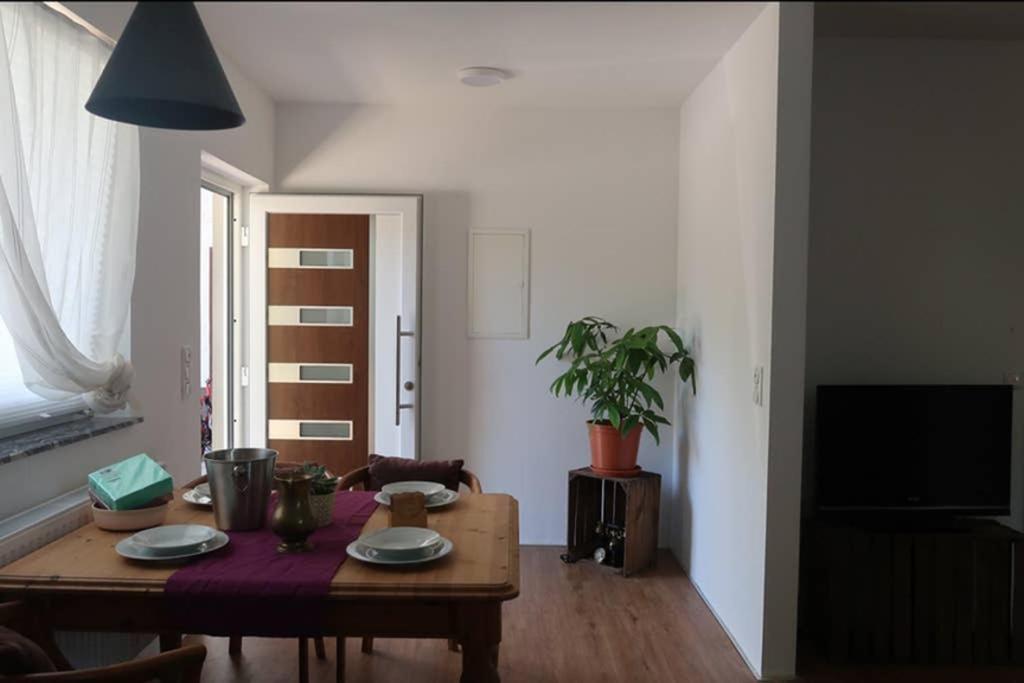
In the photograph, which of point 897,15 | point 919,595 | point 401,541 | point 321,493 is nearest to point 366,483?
point 321,493

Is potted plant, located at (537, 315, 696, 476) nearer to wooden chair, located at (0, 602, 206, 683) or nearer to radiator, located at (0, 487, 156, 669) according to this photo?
radiator, located at (0, 487, 156, 669)

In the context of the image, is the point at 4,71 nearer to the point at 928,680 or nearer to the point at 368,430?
the point at 368,430

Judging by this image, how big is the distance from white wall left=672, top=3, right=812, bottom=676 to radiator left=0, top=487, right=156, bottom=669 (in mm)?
2131

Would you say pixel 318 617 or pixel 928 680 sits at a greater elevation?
pixel 318 617

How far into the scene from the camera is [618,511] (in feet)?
13.1

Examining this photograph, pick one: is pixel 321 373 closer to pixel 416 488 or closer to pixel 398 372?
pixel 398 372

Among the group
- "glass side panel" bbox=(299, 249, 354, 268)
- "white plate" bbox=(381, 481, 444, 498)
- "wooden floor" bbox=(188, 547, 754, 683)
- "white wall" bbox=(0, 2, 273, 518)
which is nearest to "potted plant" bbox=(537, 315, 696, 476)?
"wooden floor" bbox=(188, 547, 754, 683)

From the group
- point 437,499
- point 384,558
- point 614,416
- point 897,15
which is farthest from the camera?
point 614,416

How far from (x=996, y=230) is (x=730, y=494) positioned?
62.9 inches

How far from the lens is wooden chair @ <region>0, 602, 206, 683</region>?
4.61 feet

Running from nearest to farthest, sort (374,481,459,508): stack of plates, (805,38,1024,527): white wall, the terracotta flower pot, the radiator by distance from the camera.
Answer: the radiator < (374,481,459,508): stack of plates < (805,38,1024,527): white wall < the terracotta flower pot

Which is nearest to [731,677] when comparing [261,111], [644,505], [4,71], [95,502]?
[644,505]

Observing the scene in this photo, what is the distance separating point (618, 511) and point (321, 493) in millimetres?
2291

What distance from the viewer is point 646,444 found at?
4.19 m
